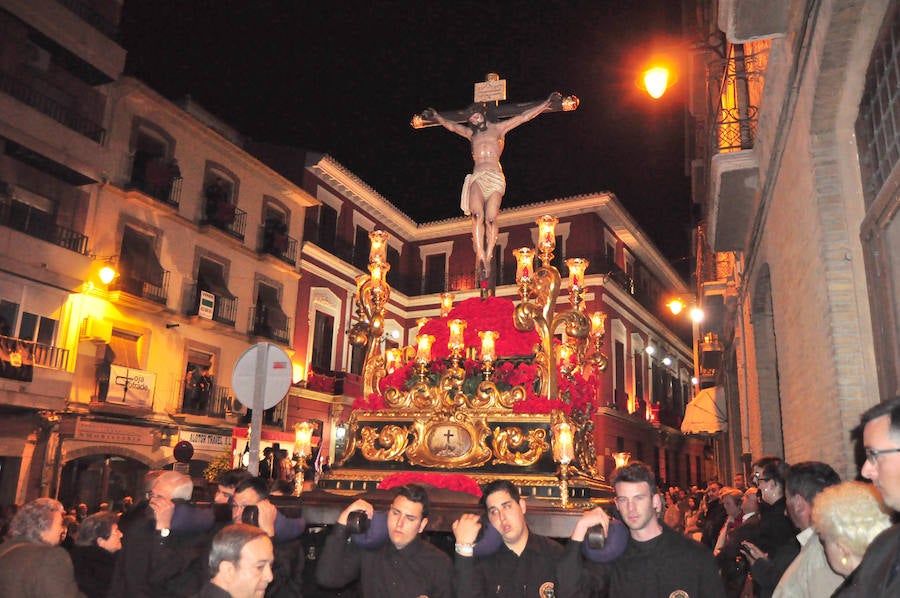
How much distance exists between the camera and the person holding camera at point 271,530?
423cm

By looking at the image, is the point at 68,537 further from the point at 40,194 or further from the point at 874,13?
the point at 40,194

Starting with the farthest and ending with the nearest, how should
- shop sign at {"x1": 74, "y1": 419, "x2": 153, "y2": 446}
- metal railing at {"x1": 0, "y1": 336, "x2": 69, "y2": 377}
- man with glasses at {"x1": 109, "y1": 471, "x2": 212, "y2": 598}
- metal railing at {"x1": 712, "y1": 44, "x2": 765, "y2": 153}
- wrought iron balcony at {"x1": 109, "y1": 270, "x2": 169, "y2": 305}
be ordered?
wrought iron balcony at {"x1": 109, "y1": 270, "x2": 169, "y2": 305} < shop sign at {"x1": 74, "y1": 419, "x2": 153, "y2": 446} < metal railing at {"x1": 0, "y1": 336, "x2": 69, "y2": 377} < metal railing at {"x1": 712, "y1": 44, "x2": 765, "y2": 153} < man with glasses at {"x1": 109, "y1": 471, "x2": 212, "y2": 598}

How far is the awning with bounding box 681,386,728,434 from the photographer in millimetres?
18764

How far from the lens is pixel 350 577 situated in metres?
4.03

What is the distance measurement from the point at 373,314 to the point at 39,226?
13.2 meters

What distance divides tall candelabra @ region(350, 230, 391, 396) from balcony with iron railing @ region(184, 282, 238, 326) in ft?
47.6

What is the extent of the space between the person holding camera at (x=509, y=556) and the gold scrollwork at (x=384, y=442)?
373 centimetres

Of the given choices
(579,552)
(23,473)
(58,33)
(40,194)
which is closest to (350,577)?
(579,552)

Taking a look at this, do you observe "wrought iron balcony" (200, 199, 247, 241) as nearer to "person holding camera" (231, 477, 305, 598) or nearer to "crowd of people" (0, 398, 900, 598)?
"crowd of people" (0, 398, 900, 598)

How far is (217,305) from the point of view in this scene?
23.1 m

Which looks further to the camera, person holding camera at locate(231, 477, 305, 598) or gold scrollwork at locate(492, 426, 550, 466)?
gold scrollwork at locate(492, 426, 550, 466)

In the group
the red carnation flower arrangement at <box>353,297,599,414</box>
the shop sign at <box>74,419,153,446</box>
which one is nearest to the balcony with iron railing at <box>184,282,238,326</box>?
the shop sign at <box>74,419,153,446</box>

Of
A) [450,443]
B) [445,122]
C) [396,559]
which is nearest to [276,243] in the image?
[445,122]

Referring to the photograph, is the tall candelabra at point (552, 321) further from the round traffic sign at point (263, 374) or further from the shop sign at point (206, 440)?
the shop sign at point (206, 440)
